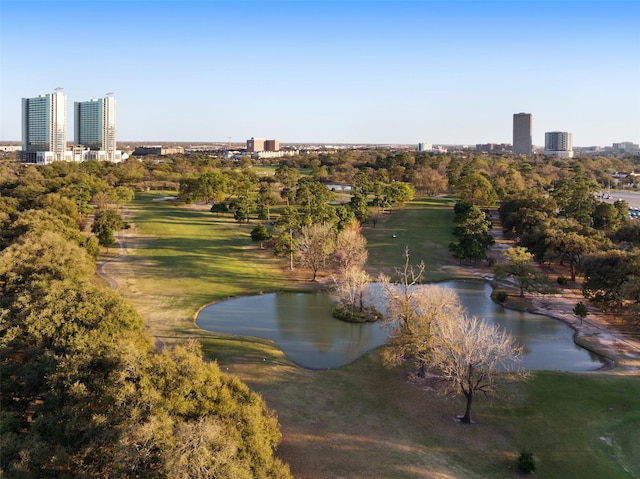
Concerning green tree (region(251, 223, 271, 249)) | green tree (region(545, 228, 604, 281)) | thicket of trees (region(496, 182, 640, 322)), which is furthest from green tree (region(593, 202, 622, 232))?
green tree (region(251, 223, 271, 249))

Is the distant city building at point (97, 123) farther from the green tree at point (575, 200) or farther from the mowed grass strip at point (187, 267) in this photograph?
the green tree at point (575, 200)

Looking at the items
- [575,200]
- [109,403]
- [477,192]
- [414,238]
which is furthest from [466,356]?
[477,192]

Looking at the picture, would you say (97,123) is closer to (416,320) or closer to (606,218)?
(606,218)

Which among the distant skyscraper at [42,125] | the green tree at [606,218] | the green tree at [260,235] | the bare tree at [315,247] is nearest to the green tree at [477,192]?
the green tree at [606,218]

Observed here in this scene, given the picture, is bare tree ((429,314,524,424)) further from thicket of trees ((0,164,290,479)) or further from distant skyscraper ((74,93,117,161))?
distant skyscraper ((74,93,117,161))

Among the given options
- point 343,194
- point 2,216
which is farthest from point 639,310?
point 343,194
